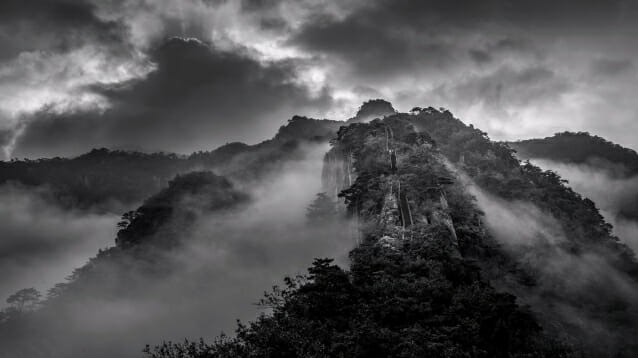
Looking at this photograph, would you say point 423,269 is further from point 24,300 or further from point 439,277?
point 24,300

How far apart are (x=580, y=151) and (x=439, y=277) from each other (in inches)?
2429

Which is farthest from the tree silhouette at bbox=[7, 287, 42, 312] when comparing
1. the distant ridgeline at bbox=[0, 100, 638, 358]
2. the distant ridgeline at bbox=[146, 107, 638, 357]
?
the distant ridgeline at bbox=[146, 107, 638, 357]

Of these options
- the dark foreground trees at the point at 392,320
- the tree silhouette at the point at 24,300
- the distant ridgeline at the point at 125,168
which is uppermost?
the distant ridgeline at the point at 125,168

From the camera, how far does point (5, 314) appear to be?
66688 millimetres

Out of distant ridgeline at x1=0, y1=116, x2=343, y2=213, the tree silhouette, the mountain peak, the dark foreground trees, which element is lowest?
the tree silhouette

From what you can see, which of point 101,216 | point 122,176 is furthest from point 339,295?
point 122,176

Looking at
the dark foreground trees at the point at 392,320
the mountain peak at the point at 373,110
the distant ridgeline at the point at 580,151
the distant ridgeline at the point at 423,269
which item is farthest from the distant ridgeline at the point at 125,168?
the dark foreground trees at the point at 392,320

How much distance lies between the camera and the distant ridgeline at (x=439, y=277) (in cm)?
2728

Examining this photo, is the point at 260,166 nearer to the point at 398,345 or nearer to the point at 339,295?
the point at 339,295

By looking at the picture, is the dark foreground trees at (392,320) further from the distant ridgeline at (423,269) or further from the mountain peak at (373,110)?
the mountain peak at (373,110)

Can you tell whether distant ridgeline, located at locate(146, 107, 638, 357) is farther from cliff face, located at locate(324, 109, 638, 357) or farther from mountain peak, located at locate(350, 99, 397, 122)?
mountain peak, located at locate(350, 99, 397, 122)

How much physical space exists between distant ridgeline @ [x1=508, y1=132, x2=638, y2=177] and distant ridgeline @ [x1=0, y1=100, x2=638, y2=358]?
62.4 ft

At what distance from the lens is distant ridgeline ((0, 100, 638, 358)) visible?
27.8 m

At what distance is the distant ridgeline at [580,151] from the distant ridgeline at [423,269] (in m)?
19.0
